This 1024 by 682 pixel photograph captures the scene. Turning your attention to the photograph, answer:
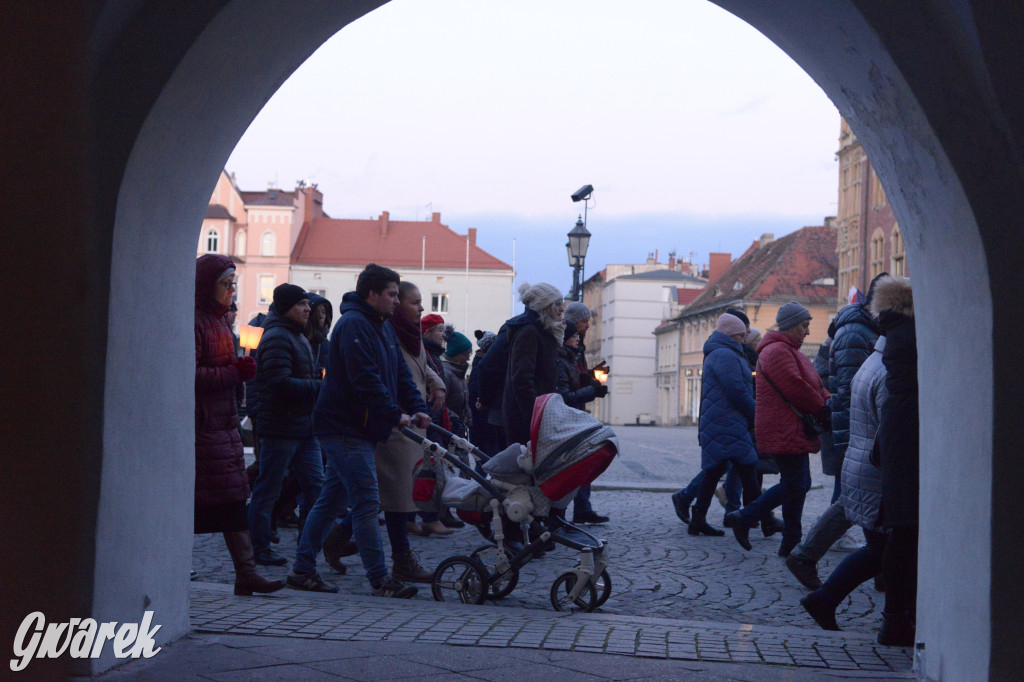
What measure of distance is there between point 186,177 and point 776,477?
15160mm

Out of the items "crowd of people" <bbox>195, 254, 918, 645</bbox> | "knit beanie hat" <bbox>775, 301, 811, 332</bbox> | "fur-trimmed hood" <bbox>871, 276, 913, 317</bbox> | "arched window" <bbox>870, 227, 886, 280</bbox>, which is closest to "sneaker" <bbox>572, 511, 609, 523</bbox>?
"crowd of people" <bbox>195, 254, 918, 645</bbox>

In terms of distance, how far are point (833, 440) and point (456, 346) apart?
4264 millimetres

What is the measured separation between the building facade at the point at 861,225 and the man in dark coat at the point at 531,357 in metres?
40.0

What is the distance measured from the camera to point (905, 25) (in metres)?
4.76

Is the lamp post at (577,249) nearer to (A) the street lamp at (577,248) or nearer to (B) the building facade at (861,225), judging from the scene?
(A) the street lamp at (577,248)

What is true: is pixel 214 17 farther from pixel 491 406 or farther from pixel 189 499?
pixel 491 406

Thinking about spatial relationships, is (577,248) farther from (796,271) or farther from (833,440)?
(796,271)

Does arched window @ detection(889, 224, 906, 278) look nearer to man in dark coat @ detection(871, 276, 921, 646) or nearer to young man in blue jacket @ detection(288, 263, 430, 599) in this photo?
young man in blue jacket @ detection(288, 263, 430, 599)

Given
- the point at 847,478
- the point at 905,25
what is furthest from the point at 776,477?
the point at 905,25

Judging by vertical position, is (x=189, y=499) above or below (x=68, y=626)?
above

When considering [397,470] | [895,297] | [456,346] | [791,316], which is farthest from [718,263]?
[895,297]

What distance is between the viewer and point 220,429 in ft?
22.8

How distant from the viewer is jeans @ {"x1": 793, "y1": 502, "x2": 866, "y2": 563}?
301 inches

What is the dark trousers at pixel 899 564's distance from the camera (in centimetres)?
622
